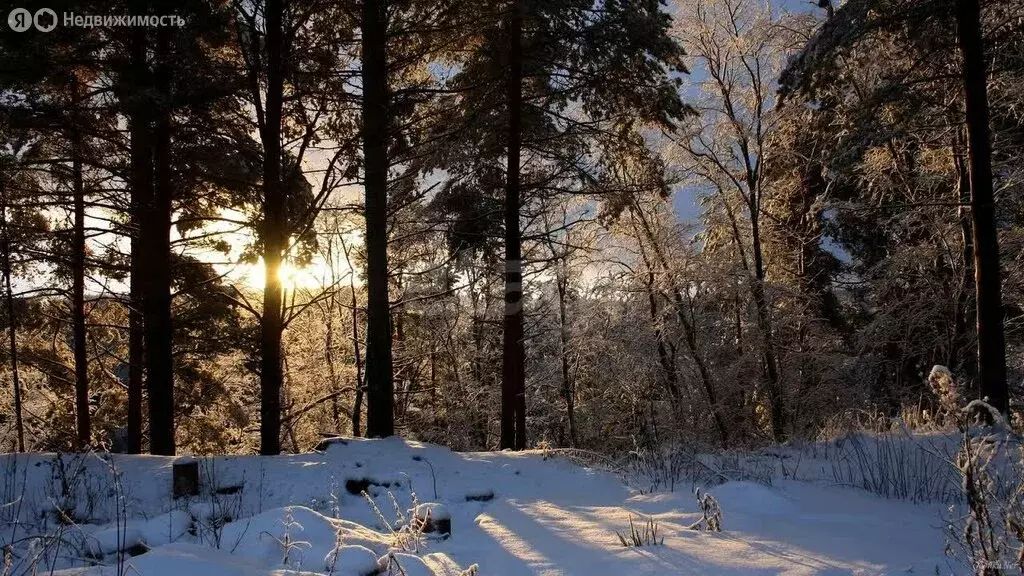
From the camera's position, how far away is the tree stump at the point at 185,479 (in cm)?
711

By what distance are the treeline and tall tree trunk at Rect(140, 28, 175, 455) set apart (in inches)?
2.0

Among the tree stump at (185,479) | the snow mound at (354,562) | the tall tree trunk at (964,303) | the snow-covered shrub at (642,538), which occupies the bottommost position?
the tree stump at (185,479)

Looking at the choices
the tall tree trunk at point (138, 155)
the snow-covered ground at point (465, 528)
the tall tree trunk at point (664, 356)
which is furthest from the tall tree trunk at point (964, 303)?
the tall tree trunk at point (138, 155)

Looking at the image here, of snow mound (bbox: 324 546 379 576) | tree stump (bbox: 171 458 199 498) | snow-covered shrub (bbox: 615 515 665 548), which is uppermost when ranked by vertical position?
snow mound (bbox: 324 546 379 576)

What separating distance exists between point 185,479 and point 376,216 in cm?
505

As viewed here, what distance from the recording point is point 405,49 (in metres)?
12.2

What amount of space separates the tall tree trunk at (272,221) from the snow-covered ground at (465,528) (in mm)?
3433

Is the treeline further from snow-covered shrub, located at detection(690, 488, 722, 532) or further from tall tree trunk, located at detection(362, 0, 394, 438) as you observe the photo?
snow-covered shrub, located at detection(690, 488, 722, 532)

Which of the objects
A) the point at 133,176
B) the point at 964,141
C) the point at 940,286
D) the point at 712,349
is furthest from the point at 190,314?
the point at 940,286

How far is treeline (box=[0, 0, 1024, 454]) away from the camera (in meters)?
10.3

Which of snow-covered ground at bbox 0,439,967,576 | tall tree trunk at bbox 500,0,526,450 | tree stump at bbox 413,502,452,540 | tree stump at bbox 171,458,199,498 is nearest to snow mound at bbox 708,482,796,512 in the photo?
snow-covered ground at bbox 0,439,967,576

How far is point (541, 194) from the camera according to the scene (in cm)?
1323

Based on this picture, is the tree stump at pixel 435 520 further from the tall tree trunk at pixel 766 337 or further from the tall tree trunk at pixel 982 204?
the tall tree trunk at pixel 766 337

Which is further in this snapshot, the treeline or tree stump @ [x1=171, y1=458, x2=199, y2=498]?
the treeline
